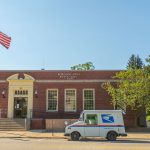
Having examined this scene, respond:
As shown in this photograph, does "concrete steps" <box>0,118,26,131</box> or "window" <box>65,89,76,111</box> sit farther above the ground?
"window" <box>65,89,76,111</box>

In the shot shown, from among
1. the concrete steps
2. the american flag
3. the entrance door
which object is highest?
the american flag

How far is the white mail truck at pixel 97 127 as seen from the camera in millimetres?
23875

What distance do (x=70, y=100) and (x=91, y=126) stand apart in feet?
42.2

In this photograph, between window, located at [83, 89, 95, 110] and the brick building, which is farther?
window, located at [83, 89, 95, 110]

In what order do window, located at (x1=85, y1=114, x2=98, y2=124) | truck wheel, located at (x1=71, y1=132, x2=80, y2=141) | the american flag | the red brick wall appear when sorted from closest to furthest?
truck wheel, located at (x1=71, y1=132, x2=80, y2=141) → window, located at (x1=85, y1=114, x2=98, y2=124) → the american flag → the red brick wall

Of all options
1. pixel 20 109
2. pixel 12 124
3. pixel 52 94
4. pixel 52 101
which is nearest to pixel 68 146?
pixel 12 124

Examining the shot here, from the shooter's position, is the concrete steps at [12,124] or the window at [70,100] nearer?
the concrete steps at [12,124]

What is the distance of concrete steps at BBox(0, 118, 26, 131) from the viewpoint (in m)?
32.9

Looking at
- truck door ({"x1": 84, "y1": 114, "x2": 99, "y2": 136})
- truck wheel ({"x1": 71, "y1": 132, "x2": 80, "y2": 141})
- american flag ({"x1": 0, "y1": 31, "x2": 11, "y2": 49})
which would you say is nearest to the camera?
truck wheel ({"x1": 71, "y1": 132, "x2": 80, "y2": 141})

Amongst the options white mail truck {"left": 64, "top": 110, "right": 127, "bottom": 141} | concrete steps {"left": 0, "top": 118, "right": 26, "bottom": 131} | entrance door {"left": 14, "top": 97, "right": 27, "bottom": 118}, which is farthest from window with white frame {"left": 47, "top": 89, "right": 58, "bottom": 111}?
white mail truck {"left": 64, "top": 110, "right": 127, "bottom": 141}

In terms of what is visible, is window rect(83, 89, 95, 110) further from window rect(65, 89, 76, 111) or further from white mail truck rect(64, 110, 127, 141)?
white mail truck rect(64, 110, 127, 141)

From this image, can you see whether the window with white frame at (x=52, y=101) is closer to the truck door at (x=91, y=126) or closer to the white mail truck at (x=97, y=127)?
the white mail truck at (x=97, y=127)

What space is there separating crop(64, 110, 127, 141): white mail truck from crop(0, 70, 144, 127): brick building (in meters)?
12.0

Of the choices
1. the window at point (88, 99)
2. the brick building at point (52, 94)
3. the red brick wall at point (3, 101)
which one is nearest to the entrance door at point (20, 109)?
the brick building at point (52, 94)
